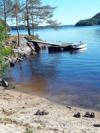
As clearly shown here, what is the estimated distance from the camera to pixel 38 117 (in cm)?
2241

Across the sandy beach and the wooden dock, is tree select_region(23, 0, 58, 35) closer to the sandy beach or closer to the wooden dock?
the wooden dock

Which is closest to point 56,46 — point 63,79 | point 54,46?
point 54,46

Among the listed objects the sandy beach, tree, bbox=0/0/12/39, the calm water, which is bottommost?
the calm water

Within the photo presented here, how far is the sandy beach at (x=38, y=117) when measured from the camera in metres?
19.1

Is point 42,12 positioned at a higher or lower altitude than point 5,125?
higher

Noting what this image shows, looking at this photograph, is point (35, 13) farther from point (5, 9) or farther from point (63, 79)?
point (63, 79)

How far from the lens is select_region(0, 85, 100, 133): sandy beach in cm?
1913

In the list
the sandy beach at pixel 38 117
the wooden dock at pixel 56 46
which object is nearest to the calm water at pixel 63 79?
the sandy beach at pixel 38 117

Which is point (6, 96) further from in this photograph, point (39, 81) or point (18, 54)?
point (18, 54)

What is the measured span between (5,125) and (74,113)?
6693 mm

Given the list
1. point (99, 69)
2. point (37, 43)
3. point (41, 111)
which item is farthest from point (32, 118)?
point (37, 43)

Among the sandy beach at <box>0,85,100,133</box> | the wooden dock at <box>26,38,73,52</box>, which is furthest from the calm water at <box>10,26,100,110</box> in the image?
the wooden dock at <box>26,38,73,52</box>

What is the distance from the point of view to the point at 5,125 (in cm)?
1892

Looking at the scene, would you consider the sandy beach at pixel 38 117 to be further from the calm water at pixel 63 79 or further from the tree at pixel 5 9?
the tree at pixel 5 9
